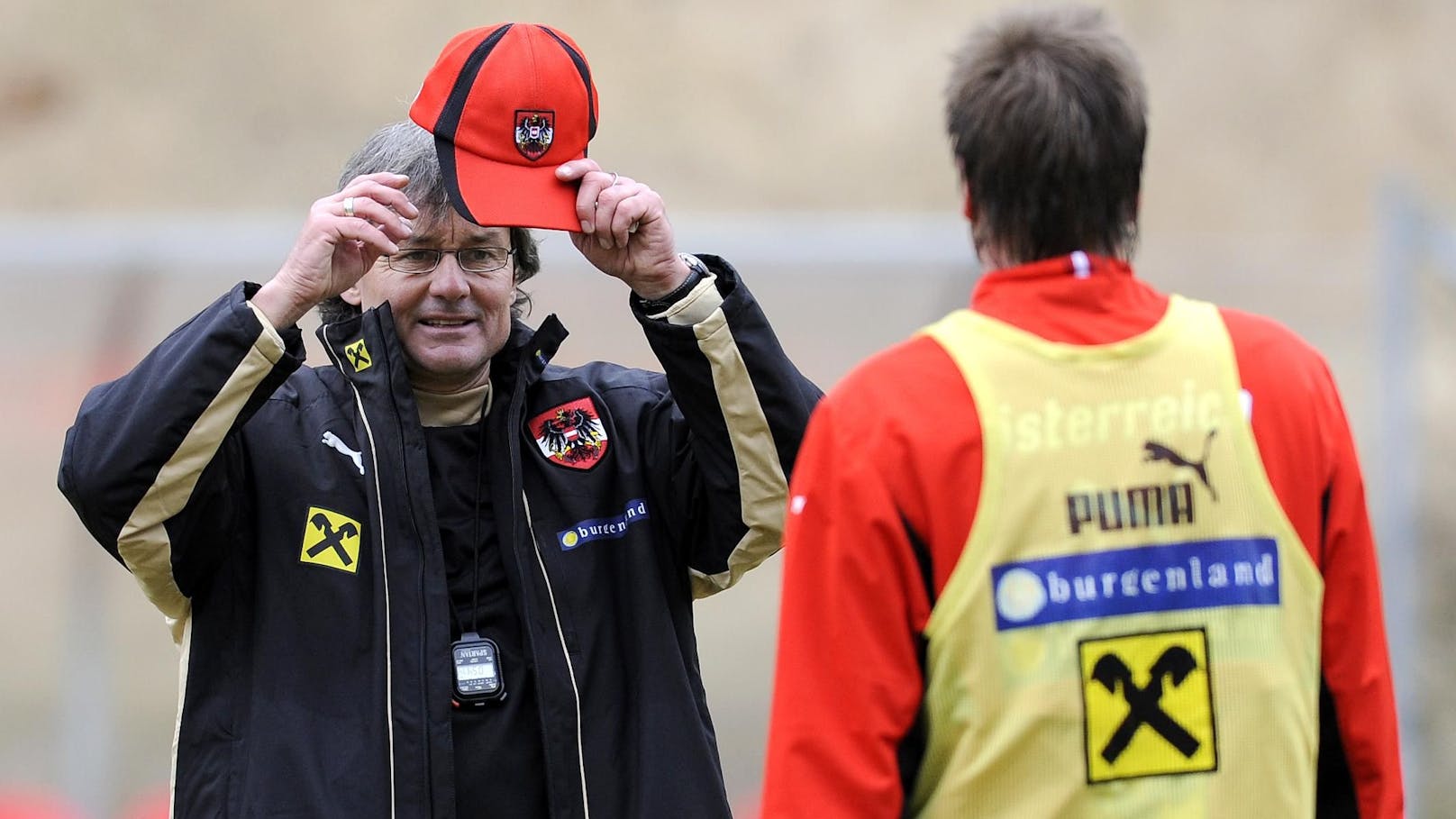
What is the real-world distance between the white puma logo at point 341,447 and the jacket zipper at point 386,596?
36 mm

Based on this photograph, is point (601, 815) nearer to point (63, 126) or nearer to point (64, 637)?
point (64, 637)

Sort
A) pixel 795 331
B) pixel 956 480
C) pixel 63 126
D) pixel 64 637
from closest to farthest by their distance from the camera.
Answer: pixel 956 480 → pixel 64 637 → pixel 795 331 → pixel 63 126

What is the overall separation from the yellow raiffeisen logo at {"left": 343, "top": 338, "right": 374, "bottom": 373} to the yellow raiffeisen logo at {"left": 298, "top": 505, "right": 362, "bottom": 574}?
8.3 inches

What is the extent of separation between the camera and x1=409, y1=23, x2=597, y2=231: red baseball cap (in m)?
2.41

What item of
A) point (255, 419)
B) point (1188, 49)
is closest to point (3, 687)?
point (255, 419)

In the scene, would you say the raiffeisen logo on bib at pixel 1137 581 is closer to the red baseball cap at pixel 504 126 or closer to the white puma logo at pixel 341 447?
the red baseball cap at pixel 504 126

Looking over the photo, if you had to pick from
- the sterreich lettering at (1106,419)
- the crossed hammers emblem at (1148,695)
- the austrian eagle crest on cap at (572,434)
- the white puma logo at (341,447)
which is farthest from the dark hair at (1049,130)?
the white puma logo at (341,447)

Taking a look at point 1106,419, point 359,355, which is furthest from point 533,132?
point 1106,419

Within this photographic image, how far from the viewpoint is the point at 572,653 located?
2.43 meters

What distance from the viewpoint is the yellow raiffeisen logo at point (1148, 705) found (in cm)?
180

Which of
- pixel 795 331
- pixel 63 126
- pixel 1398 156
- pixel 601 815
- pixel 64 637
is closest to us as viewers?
pixel 601 815

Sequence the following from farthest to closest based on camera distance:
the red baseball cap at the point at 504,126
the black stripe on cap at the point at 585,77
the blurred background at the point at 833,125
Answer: the blurred background at the point at 833,125, the black stripe on cap at the point at 585,77, the red baseball cap at the point at 504,126

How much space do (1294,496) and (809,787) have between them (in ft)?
1.97

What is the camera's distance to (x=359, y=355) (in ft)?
8.13
